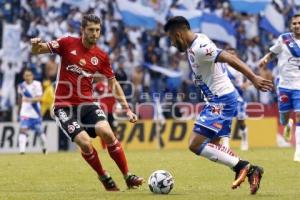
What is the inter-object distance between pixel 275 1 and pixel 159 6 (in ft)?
13.8

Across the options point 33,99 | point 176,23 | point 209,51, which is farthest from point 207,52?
point 33,99

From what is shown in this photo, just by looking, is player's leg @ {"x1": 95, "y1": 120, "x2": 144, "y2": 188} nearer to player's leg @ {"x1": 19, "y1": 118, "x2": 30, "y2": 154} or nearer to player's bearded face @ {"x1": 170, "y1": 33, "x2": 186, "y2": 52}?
player's bearded face @ {"x1": 170, "y1": 33, "x2": 186, "y2": 52}

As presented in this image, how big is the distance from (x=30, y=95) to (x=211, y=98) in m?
13.3

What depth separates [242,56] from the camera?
29.5m

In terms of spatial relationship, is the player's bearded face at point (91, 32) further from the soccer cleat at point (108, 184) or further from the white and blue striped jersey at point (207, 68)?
the soccer cleat at point (108, 184)

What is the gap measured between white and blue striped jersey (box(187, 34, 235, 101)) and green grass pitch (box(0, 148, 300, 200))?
1432 millimetres

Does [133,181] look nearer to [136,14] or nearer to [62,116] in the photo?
[62,116]

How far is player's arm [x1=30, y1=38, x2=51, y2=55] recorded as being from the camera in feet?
38.4

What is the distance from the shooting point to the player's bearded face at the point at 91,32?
12.0 metres

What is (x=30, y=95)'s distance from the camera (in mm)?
24172

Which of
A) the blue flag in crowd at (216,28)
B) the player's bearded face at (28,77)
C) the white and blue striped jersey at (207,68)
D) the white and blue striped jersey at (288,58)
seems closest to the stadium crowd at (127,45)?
the blue flag in crowd at (216,28)

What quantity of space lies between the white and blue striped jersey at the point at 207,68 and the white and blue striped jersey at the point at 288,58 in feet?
20.7

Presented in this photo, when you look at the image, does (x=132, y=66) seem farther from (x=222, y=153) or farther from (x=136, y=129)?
(x=222, y=153)

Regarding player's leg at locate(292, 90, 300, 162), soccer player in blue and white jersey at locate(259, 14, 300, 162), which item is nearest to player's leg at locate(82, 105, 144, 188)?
player's leg at locate(292, 90, 300, 162)
